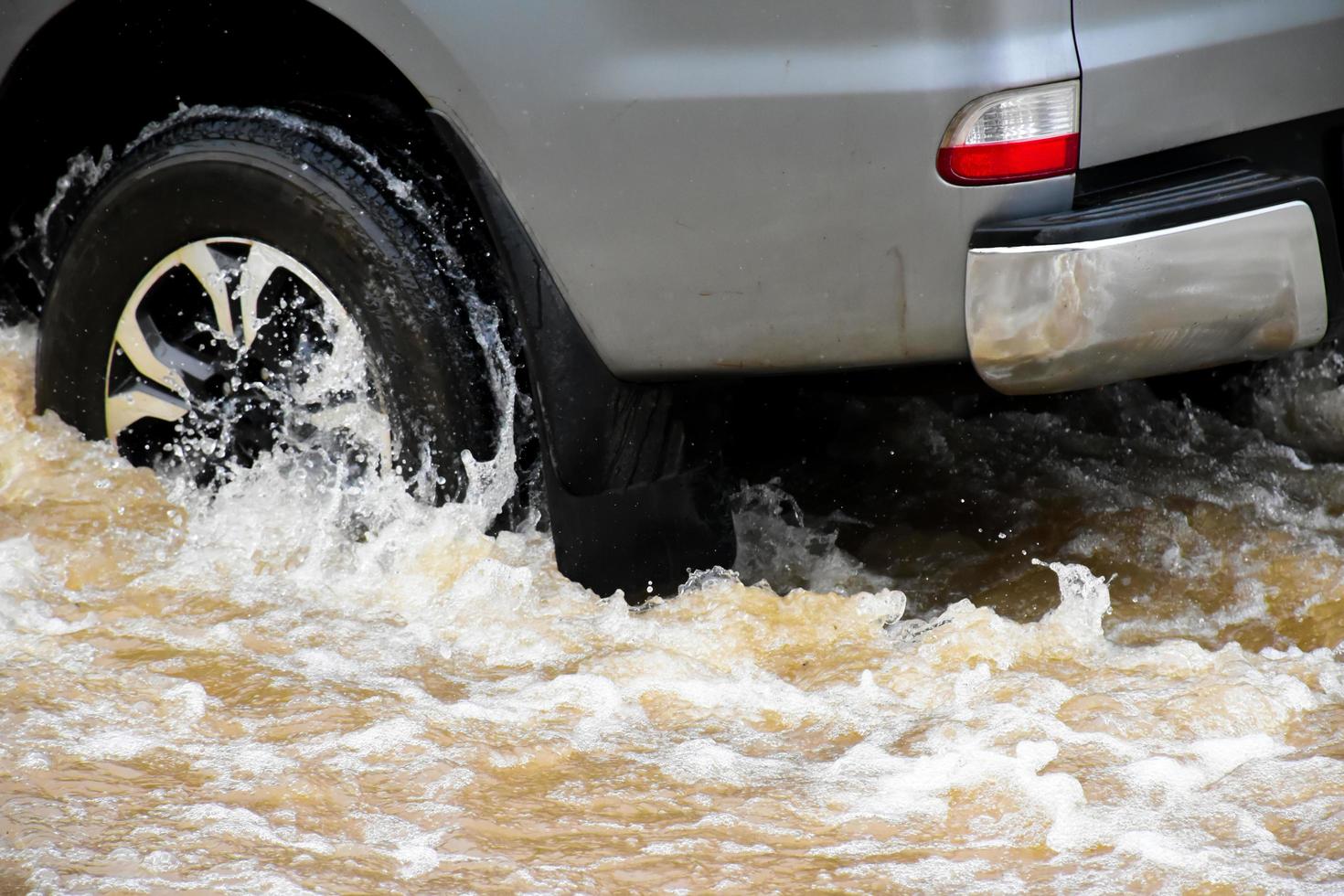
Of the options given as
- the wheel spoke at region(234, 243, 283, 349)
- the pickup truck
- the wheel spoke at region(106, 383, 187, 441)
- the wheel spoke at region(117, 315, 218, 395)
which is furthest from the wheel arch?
the wheel spoke at region(106, 383, 187, 441)

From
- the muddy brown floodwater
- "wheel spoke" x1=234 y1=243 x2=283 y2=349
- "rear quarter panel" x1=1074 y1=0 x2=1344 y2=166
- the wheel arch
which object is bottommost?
the muddy brown floodwater

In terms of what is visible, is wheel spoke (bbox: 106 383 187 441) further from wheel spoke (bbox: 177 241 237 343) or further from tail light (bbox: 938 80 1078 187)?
tail light (bbox: 938 80 1078 187)

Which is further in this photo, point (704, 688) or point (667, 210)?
point (704, 688)

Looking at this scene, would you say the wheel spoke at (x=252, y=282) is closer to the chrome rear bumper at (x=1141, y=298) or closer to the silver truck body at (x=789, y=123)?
the silver truck body at (x=789, y=123)

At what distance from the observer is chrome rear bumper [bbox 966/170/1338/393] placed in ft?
6.37

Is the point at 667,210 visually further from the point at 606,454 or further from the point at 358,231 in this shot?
the point at 358,231

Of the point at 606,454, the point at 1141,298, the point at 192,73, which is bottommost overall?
the point at 606,454

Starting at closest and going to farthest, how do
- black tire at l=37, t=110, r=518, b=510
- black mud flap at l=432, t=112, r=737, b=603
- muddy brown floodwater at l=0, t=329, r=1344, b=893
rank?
muddy brown floodwater at l=0, t=329, r=1344, b=893, black mud flap at l=432, t=112, r=737, b=603, black tire at l=37, t=110, r=518, b=510

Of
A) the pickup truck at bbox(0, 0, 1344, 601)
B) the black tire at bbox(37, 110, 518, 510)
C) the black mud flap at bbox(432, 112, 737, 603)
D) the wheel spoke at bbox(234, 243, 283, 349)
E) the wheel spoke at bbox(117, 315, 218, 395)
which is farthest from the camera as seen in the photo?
the wheel spoke at bbox(117, 315, 218, 395)

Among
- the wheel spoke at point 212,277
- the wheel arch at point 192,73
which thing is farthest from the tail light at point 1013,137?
the wheel spoke at point 212,277

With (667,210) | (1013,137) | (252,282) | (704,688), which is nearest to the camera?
(1013,137)

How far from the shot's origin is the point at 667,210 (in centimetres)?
212

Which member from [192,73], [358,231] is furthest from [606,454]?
[192,73]

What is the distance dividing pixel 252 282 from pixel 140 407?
0.46 m
